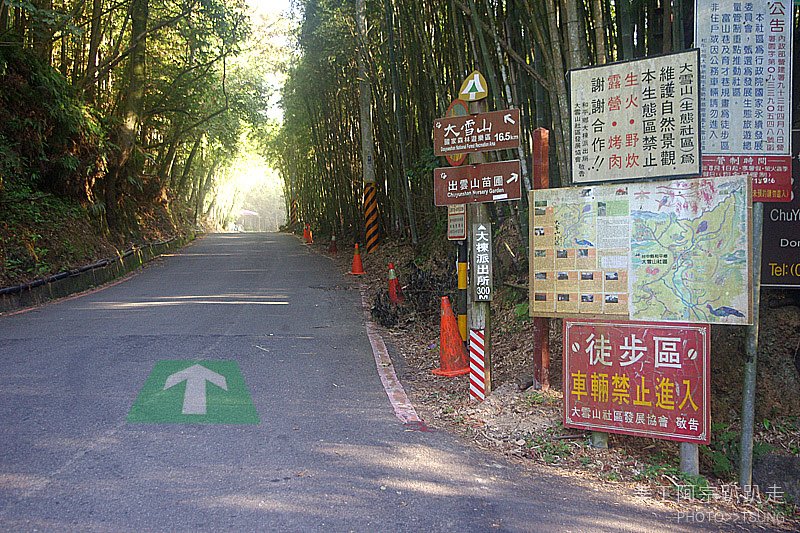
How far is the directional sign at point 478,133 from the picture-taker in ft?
21.6

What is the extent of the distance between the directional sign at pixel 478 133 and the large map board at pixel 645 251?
0.87 m

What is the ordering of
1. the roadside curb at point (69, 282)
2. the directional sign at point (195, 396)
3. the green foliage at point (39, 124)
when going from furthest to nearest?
the green foliage at point (39, 124)
the roadside curb at point (69, 282)
the directional sign at point (195, 396)

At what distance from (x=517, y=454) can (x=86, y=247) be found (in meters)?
14.0

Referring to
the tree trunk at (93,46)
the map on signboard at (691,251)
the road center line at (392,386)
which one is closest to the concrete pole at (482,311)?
the road center line at (392,386)

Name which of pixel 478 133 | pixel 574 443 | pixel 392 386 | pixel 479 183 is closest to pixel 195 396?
pixel 392 386

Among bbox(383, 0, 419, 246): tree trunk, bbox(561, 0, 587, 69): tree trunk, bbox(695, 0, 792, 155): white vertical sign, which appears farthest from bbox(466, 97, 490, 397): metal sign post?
bbox(383, 0, 419, 246): tree trunk

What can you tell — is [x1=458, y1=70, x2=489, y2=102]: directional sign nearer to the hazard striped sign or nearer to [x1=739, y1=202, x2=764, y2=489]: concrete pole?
the hazard striped sign

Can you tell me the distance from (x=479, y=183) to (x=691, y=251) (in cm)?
216

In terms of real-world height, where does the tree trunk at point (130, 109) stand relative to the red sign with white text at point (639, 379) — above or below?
above

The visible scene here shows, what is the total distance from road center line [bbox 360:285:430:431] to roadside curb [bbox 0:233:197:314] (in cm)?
613

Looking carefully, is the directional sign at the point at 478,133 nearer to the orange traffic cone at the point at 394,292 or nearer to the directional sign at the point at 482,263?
the directional sign at the point at 482,263

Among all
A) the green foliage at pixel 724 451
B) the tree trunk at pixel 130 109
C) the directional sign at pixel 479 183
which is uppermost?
the tree trunk at pixel 130 109

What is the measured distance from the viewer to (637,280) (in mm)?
5488

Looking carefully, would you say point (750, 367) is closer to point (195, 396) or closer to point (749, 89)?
point (749, 89)
